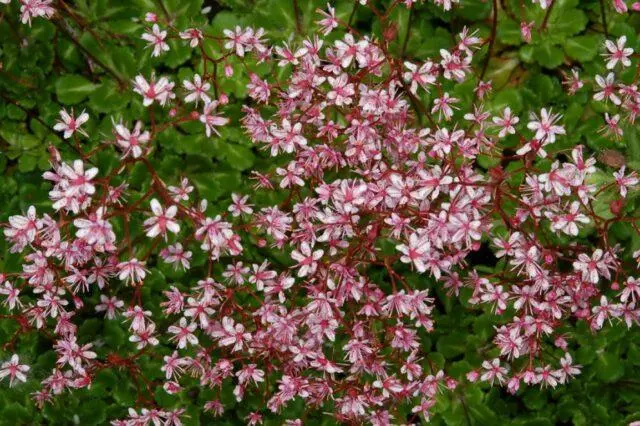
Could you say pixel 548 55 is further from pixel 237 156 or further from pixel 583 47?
pixel 237 156

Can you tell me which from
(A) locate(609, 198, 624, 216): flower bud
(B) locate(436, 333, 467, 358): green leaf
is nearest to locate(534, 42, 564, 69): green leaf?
(A) locate(609, 198, 624, 216): flower bud

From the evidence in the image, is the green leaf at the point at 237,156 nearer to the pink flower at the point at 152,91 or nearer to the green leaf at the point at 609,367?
the pink flower at the point at 152,91

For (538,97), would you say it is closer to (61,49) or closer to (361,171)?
(361,171)

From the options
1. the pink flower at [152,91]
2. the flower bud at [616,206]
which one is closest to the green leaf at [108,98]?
the pink flower at [152,91]

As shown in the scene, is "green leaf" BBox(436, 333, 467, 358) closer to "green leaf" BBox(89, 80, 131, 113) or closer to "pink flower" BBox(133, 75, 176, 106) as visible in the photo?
"pink flower" BBox(133, 75, 176, 106)

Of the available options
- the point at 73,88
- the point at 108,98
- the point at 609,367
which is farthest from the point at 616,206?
the point at 73,88

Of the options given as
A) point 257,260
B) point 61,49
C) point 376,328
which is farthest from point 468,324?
point 61,49

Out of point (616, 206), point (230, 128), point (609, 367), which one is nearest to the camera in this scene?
point (616, 206)
